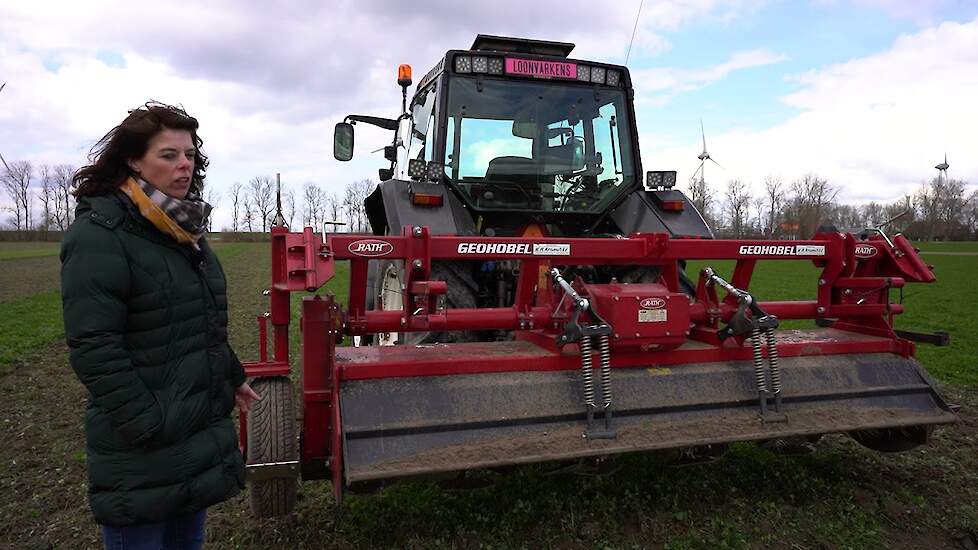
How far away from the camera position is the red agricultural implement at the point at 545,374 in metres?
2.89

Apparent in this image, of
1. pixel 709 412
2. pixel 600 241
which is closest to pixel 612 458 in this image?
pixel 709 412

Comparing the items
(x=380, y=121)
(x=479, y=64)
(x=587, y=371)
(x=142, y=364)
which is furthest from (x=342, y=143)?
(x=142, y=364)

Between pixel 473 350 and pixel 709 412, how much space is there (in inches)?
47.8

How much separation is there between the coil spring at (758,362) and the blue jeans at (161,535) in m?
2.58

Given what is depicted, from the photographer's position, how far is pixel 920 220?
70812 millimetres

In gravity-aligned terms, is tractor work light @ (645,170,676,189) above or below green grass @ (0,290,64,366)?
above

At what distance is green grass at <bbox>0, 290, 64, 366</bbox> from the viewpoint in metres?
8.41

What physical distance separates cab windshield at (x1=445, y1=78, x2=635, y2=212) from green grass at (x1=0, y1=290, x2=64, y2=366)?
19.9 feet

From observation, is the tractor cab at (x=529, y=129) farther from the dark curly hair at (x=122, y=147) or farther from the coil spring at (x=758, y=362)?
the dark curly hair at (x=122, y=147)

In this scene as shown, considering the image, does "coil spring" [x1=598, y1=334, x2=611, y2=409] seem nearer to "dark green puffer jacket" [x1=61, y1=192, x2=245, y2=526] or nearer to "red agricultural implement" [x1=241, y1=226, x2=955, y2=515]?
"red agricultural implement" [x1=241, y1=226, x2=955, y2=515]

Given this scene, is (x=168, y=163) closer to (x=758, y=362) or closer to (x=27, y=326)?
(x=758, y=362)

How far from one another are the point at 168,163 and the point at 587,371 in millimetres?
1935

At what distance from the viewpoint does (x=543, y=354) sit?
3283mm

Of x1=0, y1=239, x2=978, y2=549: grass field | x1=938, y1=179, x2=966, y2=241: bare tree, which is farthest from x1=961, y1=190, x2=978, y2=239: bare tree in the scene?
x1=0, y1=239, x2=978, y2=549: grass field
